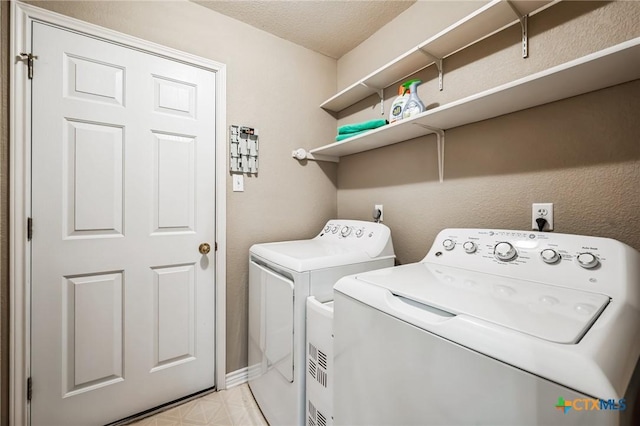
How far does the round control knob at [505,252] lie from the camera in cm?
101

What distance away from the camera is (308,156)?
6.98ft

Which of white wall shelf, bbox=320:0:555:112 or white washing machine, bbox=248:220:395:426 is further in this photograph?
white washing machine, bbox=248:220:395:426

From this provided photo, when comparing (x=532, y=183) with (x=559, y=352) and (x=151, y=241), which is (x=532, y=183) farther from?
(x=151, y=241)

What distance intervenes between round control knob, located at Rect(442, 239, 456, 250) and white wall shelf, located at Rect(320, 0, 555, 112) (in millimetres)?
935

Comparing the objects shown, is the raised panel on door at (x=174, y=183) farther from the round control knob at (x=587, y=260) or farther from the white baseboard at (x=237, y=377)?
the round control knob at (x=587, y=260)

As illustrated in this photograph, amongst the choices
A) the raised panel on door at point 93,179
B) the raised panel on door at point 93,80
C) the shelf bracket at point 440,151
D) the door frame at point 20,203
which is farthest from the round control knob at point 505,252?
the door frame at point 20,203

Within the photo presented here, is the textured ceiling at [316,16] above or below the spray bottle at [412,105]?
above

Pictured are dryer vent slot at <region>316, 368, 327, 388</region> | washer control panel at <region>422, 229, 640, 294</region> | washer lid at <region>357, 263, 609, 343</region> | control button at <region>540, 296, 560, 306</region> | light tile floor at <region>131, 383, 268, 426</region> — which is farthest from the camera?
light tile floor at <region>131, 383, 268, 426</region>

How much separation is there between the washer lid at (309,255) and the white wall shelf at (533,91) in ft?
2.32

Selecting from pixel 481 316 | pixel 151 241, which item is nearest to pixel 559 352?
pixel 481 316

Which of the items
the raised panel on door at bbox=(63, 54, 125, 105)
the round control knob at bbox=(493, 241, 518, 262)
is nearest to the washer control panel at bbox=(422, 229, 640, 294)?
the round control knob at bbox=(493, 241, 518, 262)

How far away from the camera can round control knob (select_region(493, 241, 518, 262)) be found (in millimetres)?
1012

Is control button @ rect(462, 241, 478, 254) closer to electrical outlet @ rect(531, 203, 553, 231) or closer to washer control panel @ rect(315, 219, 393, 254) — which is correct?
electrical outlet @ rect(531, 203, 553, 231)

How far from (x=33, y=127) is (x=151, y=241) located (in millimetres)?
748
